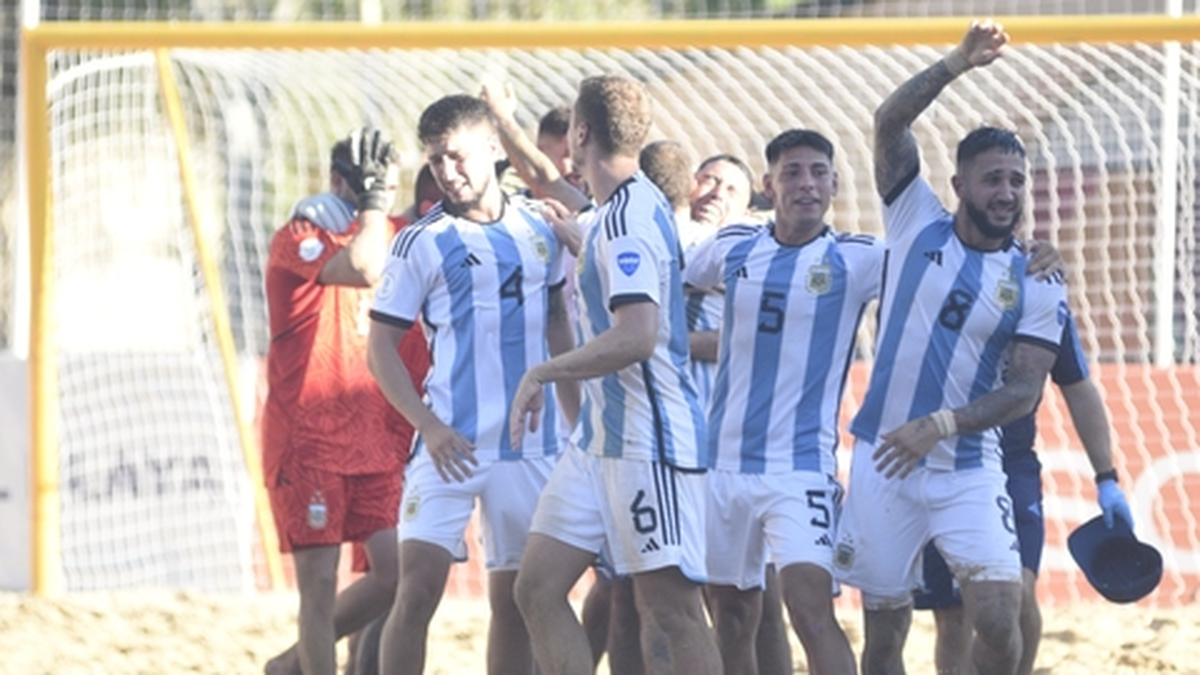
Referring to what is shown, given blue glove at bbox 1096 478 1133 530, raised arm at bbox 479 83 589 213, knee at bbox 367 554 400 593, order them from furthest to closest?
knee at bbox 367 554 400 593, raised arm at bbox 479 83 589 213, blue glove at bbox 1096 478 1133 530

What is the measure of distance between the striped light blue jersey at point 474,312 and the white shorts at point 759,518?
620 mm

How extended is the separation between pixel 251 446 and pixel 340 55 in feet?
7.62

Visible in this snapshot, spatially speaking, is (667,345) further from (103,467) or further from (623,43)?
(103,467)

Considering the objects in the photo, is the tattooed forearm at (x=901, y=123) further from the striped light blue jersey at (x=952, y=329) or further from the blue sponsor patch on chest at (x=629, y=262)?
the blue sponsor patch on chest at (x=629, y=262)

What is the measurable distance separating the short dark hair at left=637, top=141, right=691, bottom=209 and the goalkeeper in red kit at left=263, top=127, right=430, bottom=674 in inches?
39.9

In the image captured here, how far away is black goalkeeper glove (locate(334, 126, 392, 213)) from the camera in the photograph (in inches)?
288

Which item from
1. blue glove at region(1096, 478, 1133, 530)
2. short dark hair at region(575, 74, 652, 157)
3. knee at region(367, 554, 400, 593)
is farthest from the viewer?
knee at region(367, 554, 400, 593)

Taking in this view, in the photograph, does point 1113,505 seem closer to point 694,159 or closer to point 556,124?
point 556,124

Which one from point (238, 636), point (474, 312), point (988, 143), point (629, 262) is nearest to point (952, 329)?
point (988, 143)

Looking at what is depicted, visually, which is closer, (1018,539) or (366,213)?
(1018,539)

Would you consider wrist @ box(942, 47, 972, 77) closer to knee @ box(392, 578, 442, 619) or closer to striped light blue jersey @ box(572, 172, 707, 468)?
striped light blue jersey @ box(572, 172, 707, 468)

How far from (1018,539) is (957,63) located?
5.84ft

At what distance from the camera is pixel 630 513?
18.8 ft

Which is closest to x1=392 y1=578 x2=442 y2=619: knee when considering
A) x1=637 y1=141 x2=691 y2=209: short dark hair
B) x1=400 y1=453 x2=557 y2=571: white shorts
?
x1=400 y1=453 x2=557 y2=571: white shorts
